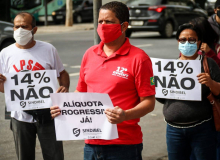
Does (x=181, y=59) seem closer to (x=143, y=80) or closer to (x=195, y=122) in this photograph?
Result: (x=195, y=122)

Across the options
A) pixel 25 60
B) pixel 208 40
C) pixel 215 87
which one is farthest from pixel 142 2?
pixel 215 87

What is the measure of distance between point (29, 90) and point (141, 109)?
4.54 feet

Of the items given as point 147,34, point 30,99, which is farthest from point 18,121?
point 147,34

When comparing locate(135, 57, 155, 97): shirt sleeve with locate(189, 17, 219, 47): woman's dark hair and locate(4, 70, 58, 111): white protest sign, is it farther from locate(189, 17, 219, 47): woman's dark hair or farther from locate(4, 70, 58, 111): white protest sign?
locate(189, 17, 219, 47): woman's dark hair

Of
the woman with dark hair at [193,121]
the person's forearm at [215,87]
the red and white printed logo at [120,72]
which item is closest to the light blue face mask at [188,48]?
the woman with dark hair at [193,121]

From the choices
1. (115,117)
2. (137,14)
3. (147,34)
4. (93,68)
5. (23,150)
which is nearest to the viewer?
(115,117)

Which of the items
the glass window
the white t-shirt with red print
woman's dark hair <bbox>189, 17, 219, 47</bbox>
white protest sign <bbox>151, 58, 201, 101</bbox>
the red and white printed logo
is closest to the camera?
the red and white printed logo

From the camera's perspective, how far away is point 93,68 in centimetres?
308

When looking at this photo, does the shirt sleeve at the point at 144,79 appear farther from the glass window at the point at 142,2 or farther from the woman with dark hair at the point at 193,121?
the glass window at the point at 142,2

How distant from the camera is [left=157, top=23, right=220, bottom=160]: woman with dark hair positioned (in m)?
3.77

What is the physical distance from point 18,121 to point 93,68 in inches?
50.1

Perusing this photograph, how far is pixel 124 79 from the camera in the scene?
295 cm

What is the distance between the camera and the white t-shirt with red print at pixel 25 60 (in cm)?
397

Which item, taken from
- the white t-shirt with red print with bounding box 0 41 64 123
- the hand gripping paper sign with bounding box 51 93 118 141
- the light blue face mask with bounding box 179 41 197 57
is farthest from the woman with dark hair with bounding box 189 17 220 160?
the hand gripping paper sign with bounding box 51 93 118 141
